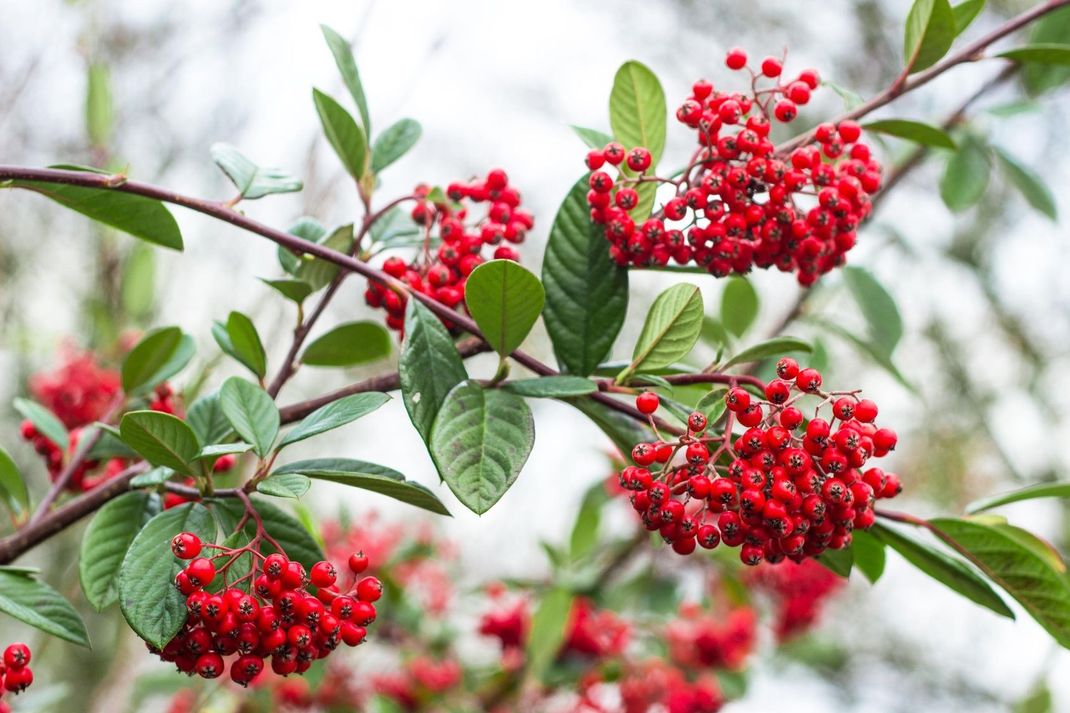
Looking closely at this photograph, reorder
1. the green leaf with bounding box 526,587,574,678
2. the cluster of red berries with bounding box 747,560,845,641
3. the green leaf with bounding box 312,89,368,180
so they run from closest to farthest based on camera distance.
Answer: the green leaf with bounding box 312,89,368,180 → the green leaf with bounding box 526,587,574,678 → the cluster of red berries with bounding box 747,560,845,641

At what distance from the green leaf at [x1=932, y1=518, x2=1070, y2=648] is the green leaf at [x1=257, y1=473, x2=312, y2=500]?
0.85 metres

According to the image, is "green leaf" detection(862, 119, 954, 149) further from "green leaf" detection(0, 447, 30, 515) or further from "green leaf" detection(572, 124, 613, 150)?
"green leaf" detection(0, 447, 30, 515)

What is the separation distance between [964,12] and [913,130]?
0.61 ft

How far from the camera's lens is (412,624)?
9.28 feet

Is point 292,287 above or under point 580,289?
under

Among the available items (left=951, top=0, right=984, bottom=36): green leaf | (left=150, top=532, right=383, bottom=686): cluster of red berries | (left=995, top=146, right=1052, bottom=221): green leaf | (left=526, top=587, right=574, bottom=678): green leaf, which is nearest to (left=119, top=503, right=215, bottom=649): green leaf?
(left=150, top=532, right=383, bottom=686): cluster of red berries

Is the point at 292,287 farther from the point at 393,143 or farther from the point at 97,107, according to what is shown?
the point at 97,107

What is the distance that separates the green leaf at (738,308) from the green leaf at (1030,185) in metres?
0.71

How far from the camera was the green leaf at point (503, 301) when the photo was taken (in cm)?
110

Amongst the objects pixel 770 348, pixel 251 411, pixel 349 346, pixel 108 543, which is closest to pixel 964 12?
pixel 770 348

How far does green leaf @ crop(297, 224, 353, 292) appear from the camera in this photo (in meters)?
1.36

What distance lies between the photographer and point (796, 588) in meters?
3.12

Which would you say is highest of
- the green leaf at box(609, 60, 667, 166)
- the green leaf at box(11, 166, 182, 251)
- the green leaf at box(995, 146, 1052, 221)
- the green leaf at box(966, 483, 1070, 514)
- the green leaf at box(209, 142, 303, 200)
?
the green leaf at box(995, 146, 1052, 221)

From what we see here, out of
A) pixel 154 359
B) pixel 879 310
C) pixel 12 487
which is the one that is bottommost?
pixel 12 487
